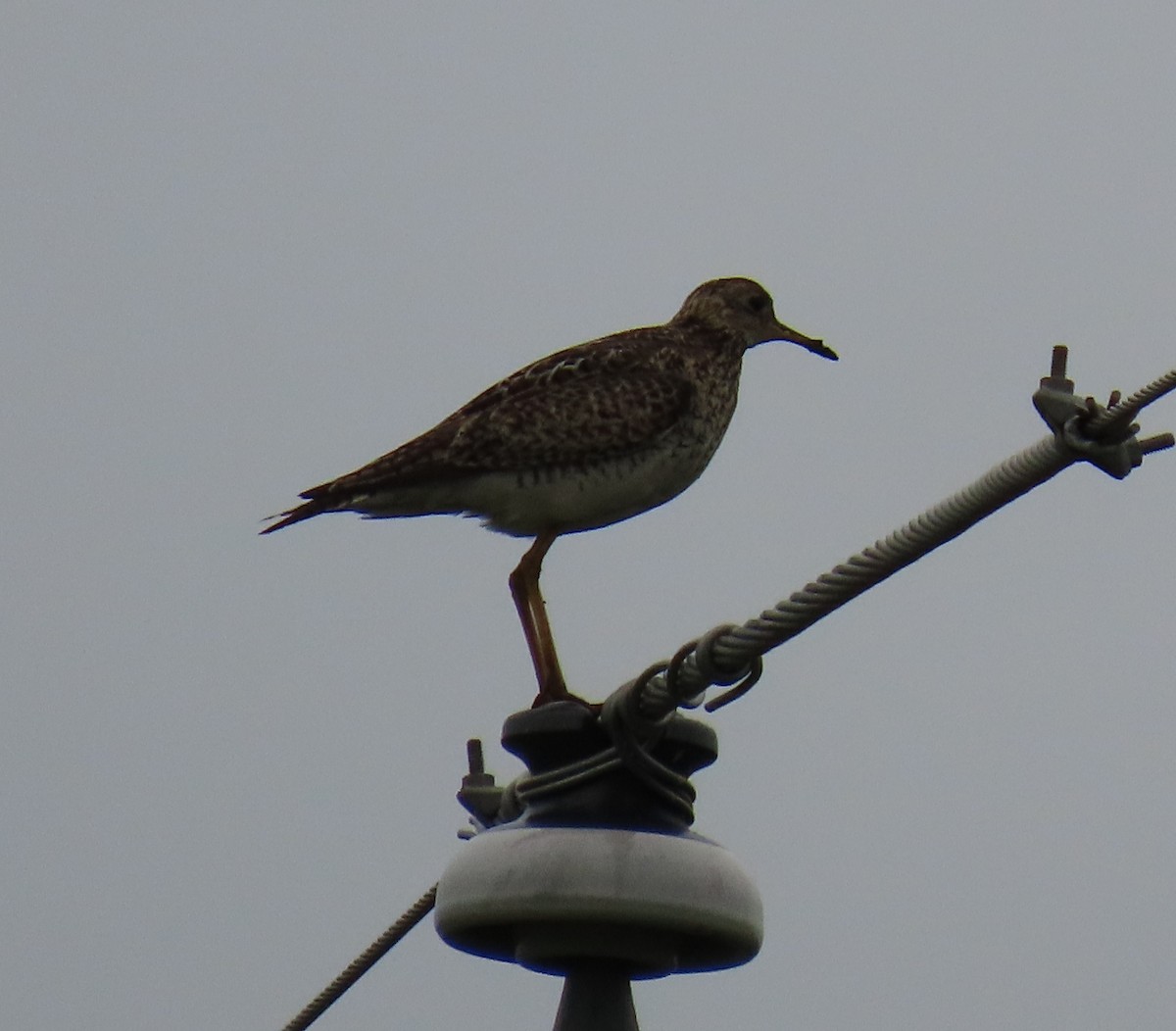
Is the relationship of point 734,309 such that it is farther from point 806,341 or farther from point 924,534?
point 924,534

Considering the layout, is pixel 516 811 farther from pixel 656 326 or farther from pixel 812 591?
pixel 656 326

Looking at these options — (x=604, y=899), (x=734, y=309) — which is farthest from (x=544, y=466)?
(x=604, y=899)

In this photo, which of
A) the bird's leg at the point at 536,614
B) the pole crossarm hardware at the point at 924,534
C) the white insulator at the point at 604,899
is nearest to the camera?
the pole crossarm hardware at the point at 924,534

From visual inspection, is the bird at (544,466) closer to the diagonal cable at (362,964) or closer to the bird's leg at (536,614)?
the bird's leg at (536,614)

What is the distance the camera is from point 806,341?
966 cm

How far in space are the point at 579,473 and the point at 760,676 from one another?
348 centimetres

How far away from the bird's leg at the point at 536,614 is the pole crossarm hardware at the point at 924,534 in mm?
3166

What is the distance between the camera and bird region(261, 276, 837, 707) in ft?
26.7

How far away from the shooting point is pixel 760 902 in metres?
4.64

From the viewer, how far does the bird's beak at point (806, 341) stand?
31.5 ft

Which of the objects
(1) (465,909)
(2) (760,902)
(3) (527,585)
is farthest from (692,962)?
(3) (527,585)

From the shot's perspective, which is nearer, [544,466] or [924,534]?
[924,534]

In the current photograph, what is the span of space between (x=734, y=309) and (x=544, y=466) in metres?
1.63

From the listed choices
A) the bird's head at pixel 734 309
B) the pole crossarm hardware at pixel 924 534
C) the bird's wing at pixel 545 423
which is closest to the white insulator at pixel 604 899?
the pole crossarm hardware at pixel 924 534
